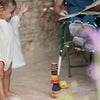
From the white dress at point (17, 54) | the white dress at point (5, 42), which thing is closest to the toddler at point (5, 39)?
the white dress at point (5, 42)

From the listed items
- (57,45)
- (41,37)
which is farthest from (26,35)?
(57,45)

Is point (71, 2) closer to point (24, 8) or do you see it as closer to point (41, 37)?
point (24, 8)

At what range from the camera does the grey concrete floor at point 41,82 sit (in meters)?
2.09

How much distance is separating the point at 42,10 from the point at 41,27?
0.95 feet

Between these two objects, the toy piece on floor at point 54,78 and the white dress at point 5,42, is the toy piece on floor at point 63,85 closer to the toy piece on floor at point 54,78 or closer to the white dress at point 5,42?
the toy piece on floor at point 54,78

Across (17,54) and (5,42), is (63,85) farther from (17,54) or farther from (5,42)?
(17,54)

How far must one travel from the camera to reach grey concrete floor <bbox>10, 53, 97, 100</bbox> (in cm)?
Result: 209

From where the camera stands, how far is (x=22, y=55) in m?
3.62

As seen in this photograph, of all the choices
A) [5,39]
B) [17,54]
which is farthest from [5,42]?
[17,54]

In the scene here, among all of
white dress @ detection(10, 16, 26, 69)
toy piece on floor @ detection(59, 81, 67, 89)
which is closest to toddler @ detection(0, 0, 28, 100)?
toy piece on floor @ detection(59, 81, 67, 89)

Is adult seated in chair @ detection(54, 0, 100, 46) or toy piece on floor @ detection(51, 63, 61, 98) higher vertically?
adult seated in chair @ detection(54, 0, 100, 46)


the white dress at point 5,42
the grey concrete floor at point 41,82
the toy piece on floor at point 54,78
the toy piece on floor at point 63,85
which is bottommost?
the grey concrete floor at point 41,82

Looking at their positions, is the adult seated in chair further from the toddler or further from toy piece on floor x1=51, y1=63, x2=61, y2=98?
the toddler

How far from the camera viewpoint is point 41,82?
2.59 meters
